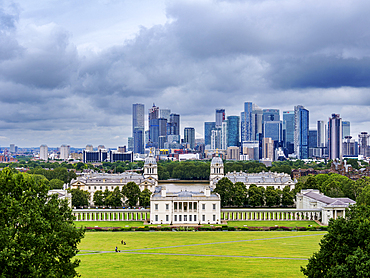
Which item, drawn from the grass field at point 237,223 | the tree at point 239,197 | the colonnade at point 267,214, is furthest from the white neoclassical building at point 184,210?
the tree at point 239,197

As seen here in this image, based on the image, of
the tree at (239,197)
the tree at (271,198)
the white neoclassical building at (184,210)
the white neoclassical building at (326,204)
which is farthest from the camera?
the tree at (271,198)

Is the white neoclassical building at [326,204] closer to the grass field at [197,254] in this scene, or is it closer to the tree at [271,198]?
the tree at [271,198]

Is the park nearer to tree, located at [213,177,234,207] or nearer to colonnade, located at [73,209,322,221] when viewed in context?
colonnade, located at [73,209,322,221]

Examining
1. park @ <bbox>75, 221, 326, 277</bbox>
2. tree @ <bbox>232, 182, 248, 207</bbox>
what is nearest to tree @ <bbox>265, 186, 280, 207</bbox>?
tree @ <bbox>232, 182, 248, 207</bbox>

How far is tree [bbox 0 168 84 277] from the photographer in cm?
2883

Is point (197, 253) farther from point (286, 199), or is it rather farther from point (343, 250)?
point (286, 199)

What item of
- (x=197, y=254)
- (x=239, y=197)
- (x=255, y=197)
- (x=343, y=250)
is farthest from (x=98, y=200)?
(x=343, y=250)

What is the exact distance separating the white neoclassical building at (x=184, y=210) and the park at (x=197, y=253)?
1332 cm

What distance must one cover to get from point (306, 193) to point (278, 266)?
6033 centimetres

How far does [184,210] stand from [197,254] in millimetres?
35733

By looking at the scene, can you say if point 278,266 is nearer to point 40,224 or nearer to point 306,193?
point 40,224

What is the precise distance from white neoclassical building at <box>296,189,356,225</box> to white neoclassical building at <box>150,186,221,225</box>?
21.5 metres

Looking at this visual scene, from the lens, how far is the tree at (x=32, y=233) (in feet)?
94.6

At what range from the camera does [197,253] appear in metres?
52.1
